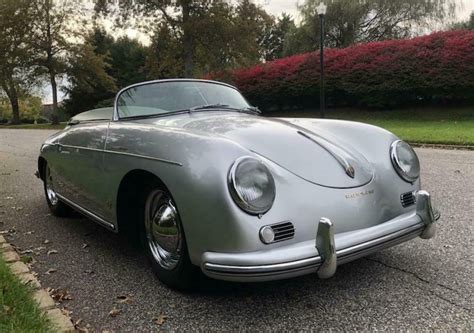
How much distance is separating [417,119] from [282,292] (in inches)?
663

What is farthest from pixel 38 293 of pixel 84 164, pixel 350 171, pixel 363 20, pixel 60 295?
pixel 363 20

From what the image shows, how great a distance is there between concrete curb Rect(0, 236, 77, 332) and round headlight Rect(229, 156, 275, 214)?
1.11m

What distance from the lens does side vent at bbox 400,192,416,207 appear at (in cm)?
284

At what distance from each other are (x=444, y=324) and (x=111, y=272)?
2.16 meters

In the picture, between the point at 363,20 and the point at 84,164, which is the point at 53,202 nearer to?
the point at 84,164

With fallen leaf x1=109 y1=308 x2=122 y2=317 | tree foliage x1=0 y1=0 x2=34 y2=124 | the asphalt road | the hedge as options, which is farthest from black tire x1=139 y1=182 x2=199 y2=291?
tree foliage x1=0 y1=0 x2=34 y2=124

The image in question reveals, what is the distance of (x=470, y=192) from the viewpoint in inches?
208

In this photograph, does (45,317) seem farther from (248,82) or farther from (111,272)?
(248,82)

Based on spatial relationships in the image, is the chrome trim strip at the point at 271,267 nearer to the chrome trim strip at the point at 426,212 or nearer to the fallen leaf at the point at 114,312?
the fallen leaf at the point at 114,312

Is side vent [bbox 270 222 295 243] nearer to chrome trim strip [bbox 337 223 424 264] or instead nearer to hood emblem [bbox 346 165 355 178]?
chrome trim strip [bbox 337 223 424 264]

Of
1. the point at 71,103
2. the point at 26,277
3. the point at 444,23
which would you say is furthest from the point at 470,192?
the point at 71,103

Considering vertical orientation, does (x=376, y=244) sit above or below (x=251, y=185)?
below

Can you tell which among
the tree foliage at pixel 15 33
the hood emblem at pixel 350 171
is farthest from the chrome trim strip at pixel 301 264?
the tree foliage at pixel 15 33

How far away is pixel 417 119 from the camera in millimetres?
17922
